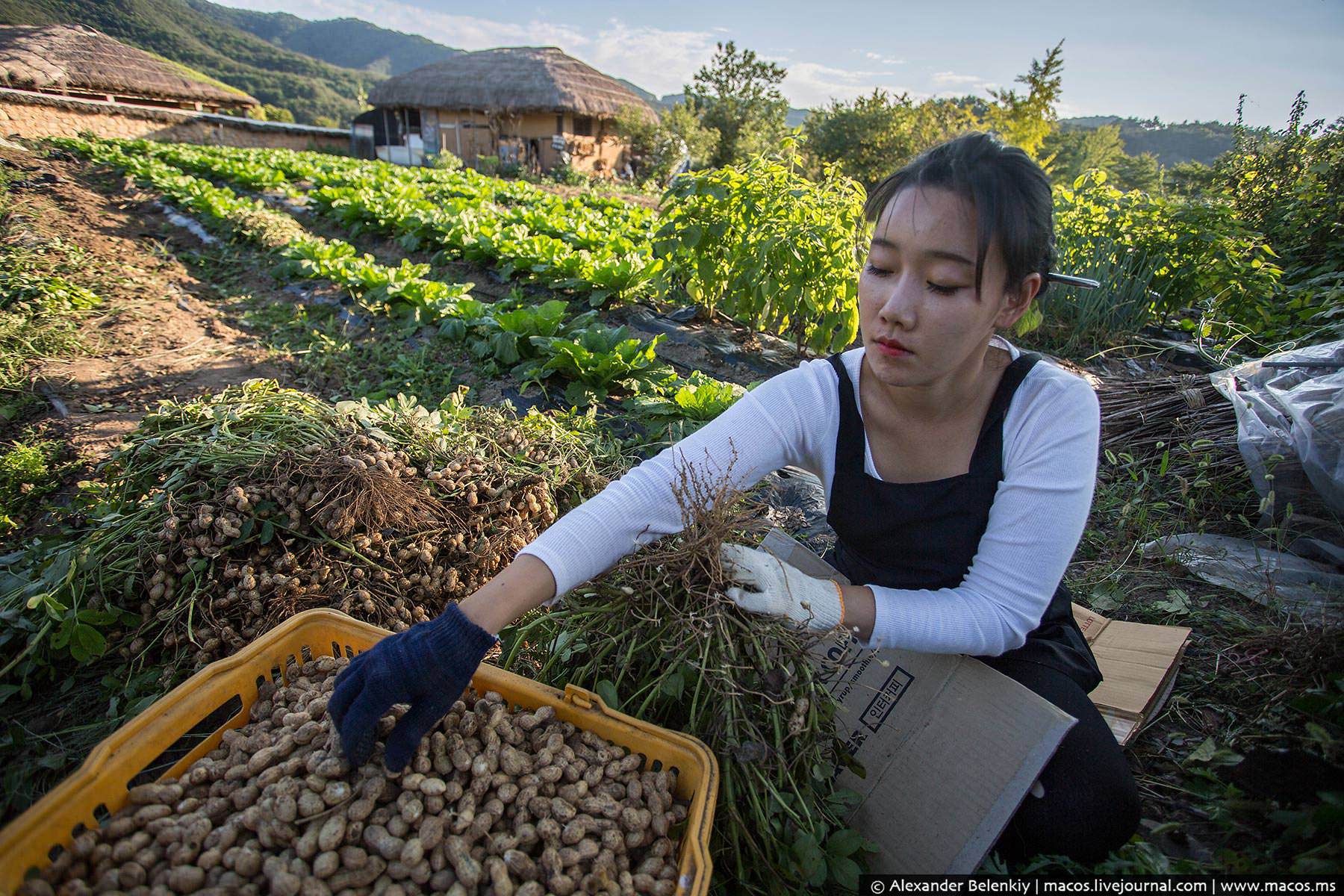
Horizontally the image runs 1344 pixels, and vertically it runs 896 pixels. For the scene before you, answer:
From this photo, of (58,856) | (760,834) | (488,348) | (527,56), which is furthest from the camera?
(527,56)

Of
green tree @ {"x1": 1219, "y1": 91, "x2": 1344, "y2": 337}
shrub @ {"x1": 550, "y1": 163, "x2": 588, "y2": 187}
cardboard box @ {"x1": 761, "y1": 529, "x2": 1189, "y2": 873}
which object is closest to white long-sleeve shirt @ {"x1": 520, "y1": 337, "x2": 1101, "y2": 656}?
cardboard box @ {"x1": 761, "y1": 529, "x2": 1189, "y2": 873}

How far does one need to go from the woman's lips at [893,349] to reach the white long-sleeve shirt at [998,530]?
0.34m

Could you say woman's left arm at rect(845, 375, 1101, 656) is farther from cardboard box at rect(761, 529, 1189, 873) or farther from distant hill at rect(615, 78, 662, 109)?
distant hill at rect(615, 78, 662, 109)

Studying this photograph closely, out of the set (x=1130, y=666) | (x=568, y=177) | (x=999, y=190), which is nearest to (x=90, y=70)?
(x=568, y=177)

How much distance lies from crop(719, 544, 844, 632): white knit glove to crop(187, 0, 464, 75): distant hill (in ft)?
179

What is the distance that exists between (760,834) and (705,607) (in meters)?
0.44

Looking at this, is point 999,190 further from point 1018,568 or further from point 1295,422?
point 1295,422

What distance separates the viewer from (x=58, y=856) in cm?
103

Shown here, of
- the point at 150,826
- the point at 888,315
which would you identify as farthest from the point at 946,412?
the point at 150,826

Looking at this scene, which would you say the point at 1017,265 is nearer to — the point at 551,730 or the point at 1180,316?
the point at 551,730

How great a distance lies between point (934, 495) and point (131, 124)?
70.0ft

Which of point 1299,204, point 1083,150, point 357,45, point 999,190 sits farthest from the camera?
point 357,45

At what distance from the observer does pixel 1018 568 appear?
4.64 ft

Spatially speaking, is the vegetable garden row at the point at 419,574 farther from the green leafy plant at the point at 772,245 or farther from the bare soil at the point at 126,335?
the bare soil at the point at 126,335
